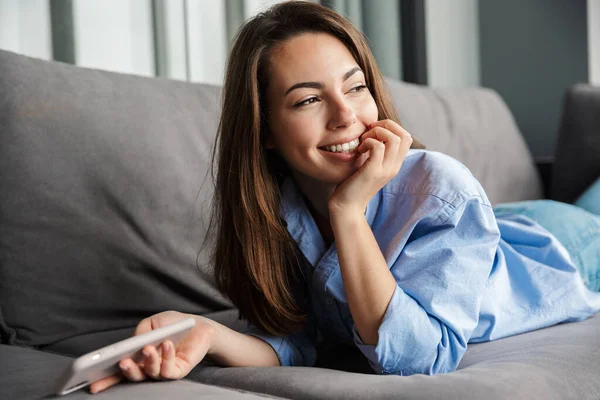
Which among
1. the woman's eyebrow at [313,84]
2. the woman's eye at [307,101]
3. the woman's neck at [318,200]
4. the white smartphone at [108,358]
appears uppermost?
the woman's eyebrow at [313,84]

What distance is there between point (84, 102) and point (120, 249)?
0.29 metres

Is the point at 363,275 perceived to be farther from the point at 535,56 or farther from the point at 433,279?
the point at 535,56

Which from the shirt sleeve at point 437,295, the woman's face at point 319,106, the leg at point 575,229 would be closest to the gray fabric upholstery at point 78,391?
the shirt sleeve at point 437,295

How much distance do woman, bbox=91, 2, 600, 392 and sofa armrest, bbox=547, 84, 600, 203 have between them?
1259 millimetres

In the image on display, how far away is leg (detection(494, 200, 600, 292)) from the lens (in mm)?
1691

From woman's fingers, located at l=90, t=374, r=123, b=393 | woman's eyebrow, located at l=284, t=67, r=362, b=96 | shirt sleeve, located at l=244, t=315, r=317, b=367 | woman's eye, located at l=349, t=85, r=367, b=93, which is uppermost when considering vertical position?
woman's eyebrow, located at l=284, t=67, r=362, b=96

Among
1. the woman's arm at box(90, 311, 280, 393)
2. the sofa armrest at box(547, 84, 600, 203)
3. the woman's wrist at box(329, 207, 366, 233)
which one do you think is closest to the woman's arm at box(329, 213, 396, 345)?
the woman's wrist at box(329, 207, 366, 233)

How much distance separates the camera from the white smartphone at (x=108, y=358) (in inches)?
30.2

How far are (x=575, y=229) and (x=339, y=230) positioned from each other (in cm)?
93

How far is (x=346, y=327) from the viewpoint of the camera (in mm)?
1241

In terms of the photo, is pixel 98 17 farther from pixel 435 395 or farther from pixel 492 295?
pixel 435 395

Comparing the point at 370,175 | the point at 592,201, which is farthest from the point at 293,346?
the point at 592,201

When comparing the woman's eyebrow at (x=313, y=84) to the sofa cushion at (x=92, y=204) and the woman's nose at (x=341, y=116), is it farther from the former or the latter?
the sofa cushion at (x=92, y=204)

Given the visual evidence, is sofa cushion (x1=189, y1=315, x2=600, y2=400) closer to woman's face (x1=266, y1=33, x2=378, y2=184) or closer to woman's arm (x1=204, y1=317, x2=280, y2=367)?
woman's arm (x1=204, y1=317, x2=280, y2=367)
